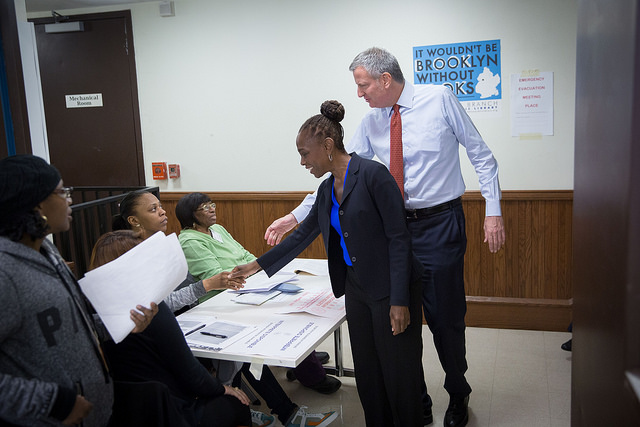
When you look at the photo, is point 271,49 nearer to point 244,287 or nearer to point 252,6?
point 252,6

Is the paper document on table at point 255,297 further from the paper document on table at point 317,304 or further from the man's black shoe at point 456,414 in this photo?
the man's black shoe at point 456,414

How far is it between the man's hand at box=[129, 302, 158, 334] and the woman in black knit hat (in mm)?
143

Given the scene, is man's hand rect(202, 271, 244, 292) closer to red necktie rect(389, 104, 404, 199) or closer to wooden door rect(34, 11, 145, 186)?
red necktie rect(389, 104, 404, 199)

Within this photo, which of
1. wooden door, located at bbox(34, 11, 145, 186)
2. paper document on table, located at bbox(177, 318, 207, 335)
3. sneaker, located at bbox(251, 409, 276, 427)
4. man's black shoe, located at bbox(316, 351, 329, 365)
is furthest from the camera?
wooden door, located at bbox(34, 11, 145, 186)

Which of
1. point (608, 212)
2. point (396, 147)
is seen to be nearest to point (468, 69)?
point (396, 147)

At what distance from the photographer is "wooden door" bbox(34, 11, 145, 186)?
4461 millimetres

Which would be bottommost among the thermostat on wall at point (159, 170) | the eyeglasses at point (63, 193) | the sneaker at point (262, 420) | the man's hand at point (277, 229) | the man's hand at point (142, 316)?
the sneaker at point (262, 420)

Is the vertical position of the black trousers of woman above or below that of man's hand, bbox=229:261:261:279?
below

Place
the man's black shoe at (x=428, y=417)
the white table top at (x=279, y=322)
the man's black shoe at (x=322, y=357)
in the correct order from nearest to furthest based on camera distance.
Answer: the white table top at (x=279, y=322)
the man's black shoe at (x=428, y=417)
the man's black shoe at (x=322, y=357)

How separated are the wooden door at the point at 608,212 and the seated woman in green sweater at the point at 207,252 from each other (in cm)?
166

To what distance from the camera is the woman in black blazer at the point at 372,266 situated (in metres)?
2.04

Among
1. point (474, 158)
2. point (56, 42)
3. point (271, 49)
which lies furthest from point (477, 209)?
point (56, 42)

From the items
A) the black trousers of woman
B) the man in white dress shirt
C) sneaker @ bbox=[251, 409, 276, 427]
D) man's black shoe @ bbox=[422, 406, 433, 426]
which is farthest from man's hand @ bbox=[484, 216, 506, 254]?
sneaker @ bbox=[251, 409, 276, 427]

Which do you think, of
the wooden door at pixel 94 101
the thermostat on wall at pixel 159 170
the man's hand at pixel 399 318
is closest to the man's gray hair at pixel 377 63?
the man's hand at pixel 399 318
